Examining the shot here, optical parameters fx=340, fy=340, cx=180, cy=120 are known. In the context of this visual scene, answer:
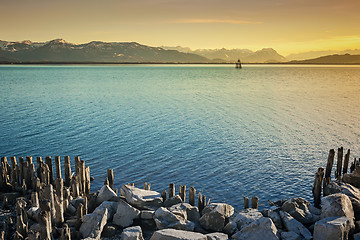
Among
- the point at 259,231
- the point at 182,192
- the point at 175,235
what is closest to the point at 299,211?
the point at 259,231

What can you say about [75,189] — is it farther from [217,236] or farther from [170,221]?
[217,236]

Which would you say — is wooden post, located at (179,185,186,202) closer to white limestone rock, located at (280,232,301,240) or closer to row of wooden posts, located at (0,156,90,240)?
row of wooden posts, located at (0,156,90,240)

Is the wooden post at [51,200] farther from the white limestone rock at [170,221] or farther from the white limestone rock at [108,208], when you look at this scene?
the white limestone rock at [170,221]

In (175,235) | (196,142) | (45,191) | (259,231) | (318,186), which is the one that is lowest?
(196,142)

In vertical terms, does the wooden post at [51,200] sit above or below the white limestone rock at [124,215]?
above

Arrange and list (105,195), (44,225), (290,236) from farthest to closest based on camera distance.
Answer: (105,195) < (290,236) < (44,225)

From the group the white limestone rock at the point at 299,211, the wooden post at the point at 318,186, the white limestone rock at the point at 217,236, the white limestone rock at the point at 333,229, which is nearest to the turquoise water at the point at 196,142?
the wooden post at the point at 318,186

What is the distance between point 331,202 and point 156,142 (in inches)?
799

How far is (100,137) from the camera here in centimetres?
3584

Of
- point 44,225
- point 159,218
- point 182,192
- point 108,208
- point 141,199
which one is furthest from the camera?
point 182,192

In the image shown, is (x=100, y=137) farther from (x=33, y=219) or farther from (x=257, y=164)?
(x=33, y=219)

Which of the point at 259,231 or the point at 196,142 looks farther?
the point at 196,142

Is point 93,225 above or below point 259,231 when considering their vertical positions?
above

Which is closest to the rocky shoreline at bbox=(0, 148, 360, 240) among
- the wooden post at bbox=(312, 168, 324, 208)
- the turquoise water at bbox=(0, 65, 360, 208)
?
the wooden post at bbox=(312, 168, 324, 208)
